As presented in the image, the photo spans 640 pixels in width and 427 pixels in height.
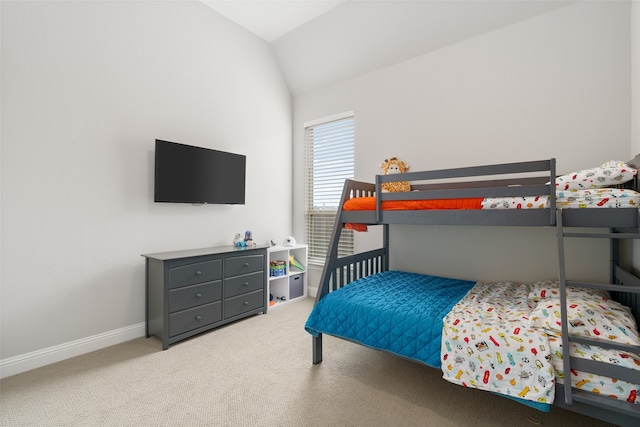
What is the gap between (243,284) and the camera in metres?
3.14

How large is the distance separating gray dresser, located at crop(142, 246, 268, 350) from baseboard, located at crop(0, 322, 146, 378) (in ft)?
0.52

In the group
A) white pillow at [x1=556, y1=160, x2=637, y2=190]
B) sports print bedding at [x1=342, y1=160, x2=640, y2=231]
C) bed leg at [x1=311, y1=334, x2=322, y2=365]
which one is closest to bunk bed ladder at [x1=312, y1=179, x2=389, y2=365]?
bed leg at [x1=311, y1=334, x2=322, y2=365]

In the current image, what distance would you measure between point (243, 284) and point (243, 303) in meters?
0.20

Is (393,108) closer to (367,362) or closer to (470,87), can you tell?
(470,87)

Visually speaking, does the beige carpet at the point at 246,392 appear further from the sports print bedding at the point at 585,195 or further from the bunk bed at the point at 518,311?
the sports print bedding at the point at 585,195

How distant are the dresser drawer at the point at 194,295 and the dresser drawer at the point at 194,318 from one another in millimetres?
45

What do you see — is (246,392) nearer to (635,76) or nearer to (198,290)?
(198,290)

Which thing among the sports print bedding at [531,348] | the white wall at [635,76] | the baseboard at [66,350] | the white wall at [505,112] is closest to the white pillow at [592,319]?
the sports print bedding at [531,348]

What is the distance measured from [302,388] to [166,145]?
240 cm

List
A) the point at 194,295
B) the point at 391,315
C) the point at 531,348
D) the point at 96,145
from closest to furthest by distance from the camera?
the point at 531,348
the point at 391,315
the point at 96,145
the point at 194,295

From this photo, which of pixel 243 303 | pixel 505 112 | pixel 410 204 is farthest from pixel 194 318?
pixel 505 112

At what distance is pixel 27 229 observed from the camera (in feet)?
7.21

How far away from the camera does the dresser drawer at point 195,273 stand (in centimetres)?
257

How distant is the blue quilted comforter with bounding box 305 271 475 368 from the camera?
1.75 metres
